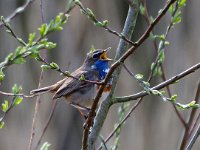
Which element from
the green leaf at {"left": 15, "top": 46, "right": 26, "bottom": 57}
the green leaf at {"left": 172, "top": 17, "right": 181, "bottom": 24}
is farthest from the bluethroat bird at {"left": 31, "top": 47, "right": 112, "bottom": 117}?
the green leaf at {"left": 15, "top": 46, "right": 26, "bottom": 57}

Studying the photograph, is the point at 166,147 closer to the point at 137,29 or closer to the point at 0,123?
the point at 137,29

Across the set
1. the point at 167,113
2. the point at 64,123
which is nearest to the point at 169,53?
the point at 167,113

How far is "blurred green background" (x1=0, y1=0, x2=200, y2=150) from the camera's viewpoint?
7504mm

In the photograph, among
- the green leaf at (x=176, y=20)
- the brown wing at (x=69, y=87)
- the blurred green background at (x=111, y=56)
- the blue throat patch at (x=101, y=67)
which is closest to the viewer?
the green leaf at (x=176, y=20)

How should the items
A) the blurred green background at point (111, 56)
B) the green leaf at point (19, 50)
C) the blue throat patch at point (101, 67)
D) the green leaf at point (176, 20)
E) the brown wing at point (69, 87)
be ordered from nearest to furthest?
the green leaf at point (19, 50) → the green leaf at point (176, 20) → the brown wing at point (69, 87) → the blue throat patch at point (101, 67) → the blurred green background at point (111, 56)

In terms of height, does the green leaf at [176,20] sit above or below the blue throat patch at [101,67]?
below

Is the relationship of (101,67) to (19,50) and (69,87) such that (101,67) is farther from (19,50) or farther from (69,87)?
(19,50)

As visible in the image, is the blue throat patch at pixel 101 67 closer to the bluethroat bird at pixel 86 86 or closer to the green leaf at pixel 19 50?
the bluethroat bird at pixel 86 86

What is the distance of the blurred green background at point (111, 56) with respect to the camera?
750cm

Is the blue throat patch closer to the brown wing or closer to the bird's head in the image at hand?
the bird's head

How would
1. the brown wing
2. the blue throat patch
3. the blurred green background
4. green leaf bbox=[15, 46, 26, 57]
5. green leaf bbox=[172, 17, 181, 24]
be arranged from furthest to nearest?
1. the blurred green background
2. the blue throat patch
3. the brown wing
4. green leaf bbox=[172, 17, 181, 24]
5. green leaf bbox=[15, 46, 26, 57]

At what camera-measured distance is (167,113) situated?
7.80m

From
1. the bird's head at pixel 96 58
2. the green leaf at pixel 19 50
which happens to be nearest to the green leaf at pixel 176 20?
the green leaf at pixel 19 50

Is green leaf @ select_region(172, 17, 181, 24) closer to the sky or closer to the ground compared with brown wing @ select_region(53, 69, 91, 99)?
closer to the ground
